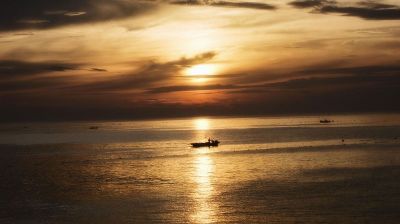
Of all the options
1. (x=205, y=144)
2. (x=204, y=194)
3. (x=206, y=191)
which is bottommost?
(x=205, y=144)

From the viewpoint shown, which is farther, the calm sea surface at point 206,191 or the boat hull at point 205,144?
the boat hull at point 205,144

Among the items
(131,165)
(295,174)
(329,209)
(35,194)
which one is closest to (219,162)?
(131,165)

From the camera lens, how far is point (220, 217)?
36.2 meters

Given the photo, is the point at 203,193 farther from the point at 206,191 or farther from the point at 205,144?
the point at 205,144

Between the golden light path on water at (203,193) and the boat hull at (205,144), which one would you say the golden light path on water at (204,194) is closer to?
the golden light path on water at (203,193)

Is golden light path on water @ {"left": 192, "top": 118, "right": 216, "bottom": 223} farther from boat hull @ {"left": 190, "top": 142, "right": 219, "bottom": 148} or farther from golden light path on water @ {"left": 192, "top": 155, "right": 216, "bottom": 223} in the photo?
boat hull @ {"left": 190, "top": 142, "right": 219, "bottom": 148}

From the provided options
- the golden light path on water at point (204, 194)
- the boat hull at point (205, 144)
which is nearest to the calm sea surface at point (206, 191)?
the golden light path on water at point (204, 194)

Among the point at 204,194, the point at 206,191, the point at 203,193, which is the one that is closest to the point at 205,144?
the point at 206,191

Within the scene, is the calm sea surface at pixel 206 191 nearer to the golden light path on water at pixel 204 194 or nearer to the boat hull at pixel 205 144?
the golden light path on water at pixel 204 194

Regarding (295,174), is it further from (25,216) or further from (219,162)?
(25,216)

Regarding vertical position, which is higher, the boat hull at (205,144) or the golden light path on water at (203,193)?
the golden light path on water at (203,193)

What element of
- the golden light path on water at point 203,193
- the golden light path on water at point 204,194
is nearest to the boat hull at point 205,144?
the golden light path on water at point 203,193

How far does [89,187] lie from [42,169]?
19.1 metres

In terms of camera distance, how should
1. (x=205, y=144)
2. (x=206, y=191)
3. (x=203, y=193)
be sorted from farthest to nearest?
(x=205, y=144) < (x=206, y=191) < (x=203, y=193)
